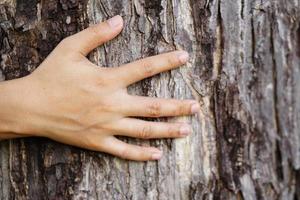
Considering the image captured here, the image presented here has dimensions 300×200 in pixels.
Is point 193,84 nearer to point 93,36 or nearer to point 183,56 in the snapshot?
point 183,56

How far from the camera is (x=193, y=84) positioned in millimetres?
1384

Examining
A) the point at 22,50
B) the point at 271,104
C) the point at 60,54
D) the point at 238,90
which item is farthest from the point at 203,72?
the point at 22,50

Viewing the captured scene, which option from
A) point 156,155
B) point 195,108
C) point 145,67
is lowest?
point 156,155

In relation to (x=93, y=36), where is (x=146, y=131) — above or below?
below

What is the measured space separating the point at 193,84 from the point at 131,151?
0.23 metres

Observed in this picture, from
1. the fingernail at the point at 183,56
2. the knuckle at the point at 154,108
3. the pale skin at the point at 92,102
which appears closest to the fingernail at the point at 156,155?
the pale skin at the point at 92,102

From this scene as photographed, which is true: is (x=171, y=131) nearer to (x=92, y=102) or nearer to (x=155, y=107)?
(x=155, y=107)

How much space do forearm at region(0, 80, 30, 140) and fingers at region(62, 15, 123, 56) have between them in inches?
6.6

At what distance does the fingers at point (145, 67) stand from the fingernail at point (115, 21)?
0.11m

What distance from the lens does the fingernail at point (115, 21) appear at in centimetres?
136

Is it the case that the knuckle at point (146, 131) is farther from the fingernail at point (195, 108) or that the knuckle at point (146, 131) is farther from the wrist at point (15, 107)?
the wrist at point (15, 107)

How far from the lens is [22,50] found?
56.7 inches

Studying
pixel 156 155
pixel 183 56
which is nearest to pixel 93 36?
pixel 183 56

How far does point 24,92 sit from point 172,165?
41 centimetres
